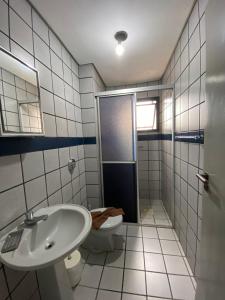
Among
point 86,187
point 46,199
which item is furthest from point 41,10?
point 86,187

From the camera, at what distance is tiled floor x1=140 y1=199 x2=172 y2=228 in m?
2.06

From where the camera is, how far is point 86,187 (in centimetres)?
207

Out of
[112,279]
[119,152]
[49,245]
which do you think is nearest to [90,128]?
[119,152]

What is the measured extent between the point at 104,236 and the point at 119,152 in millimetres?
971

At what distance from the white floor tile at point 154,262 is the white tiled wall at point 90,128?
85 centimetres

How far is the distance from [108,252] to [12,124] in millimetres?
1541

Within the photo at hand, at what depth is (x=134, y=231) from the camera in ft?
6.24

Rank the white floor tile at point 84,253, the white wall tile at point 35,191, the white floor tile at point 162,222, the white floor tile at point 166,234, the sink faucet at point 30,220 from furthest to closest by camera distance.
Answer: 1. the white floor tile at point 162,222
2. the white floor tile at point 166,234
3. the white floor tile at point 84,253
4. the white wall tile at point 35,191
5. the sink faucet at point 30,220

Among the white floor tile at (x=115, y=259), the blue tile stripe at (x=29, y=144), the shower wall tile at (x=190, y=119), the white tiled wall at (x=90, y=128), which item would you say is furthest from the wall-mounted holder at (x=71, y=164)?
the shower wall tile at (x=190, y=119)

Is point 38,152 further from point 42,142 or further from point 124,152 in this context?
point 124,152

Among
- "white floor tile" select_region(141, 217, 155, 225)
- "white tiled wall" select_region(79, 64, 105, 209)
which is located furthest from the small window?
"white floor tile" select_region(141, 217, 155, 225)

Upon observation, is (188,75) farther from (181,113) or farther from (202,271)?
(202,271)

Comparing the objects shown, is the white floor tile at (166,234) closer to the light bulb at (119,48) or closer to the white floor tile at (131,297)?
the white floor tile at (131,297)

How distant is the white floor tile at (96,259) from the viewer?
1.47 metres
